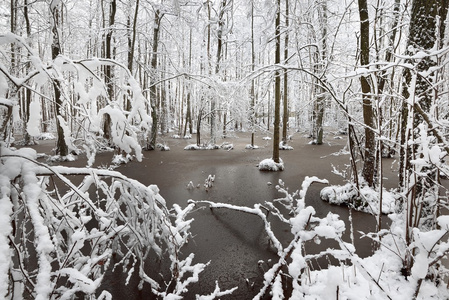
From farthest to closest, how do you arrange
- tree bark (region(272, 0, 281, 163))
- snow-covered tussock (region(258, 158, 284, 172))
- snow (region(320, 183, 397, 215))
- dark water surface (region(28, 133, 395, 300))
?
snow-covered tussock (region(258, 158, 284, 172))
tree bark (region(272, 0, 281, 163))
snow (region(320, 183, 397, 215))
dark water surface (region(28, 133, 395, 300))

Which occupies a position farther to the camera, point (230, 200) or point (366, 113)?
point (230, 200)

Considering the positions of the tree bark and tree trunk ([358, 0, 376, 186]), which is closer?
tree trunk ([358, 0, 376, 186])

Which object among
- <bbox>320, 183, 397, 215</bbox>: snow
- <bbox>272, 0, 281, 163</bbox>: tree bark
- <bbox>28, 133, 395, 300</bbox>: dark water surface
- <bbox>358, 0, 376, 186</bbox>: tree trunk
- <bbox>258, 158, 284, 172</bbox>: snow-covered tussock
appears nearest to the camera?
<bbox>28, 133, 395, 300</bbox>: dark water surface

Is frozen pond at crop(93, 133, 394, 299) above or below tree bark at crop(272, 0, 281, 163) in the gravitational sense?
below

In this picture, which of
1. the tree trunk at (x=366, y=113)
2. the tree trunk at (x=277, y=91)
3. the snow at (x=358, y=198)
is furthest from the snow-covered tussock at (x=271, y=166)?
the tree trunk at (x=366, y=113)

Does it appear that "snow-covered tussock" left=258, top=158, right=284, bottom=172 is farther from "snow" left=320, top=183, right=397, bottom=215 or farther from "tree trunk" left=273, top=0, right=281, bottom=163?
"snow" left=320, top=183, right=397, bottom=215

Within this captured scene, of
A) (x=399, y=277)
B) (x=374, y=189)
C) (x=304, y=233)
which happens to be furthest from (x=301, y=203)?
(x=374, y=189)

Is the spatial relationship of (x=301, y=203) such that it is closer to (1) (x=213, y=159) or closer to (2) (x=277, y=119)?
(2) (x=277, y=119)

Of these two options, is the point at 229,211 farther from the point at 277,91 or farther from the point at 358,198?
the point at 277,91

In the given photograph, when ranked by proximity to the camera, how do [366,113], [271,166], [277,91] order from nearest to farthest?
[366,113], [277,91], [271,166]

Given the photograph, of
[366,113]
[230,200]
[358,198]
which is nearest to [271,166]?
[230,200]

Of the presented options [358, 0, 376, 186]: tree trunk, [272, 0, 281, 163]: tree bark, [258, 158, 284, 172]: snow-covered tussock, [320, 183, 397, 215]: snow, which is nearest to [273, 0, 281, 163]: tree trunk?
[272, 0, 281, 163]: tree bark

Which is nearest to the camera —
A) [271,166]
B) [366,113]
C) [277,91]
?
[366,113]

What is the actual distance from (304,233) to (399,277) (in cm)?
185
